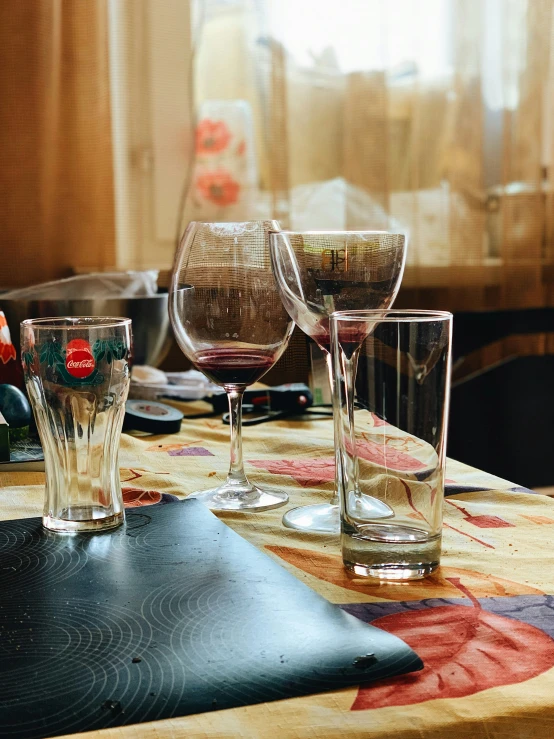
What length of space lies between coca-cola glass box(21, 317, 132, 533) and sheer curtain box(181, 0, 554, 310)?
132 centimetres

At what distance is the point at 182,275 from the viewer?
0.64m

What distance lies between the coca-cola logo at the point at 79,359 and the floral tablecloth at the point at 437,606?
0.14 metres

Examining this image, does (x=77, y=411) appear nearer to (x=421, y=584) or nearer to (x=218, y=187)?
(x=421, y=584)

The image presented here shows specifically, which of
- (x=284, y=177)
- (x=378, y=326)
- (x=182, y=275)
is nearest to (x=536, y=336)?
(x=284, y=177)

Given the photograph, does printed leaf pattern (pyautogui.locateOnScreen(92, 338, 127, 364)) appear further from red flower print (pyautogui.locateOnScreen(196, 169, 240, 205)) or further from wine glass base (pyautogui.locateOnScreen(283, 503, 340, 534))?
red flower print (pyautogui.locateOnScreen(196, 169, 240, 205))

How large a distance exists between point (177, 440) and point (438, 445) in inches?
18.8

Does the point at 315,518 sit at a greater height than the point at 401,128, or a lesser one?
lesser

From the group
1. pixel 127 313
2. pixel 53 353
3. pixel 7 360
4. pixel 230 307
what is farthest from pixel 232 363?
pixel 127 313

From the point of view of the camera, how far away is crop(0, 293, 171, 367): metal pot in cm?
107

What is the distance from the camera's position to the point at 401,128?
1.97 metres

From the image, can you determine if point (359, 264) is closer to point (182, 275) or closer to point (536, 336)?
point (182, 275)

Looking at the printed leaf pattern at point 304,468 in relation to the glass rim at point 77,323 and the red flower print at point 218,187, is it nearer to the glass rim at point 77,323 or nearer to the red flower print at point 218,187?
the glass rim at point 77,323

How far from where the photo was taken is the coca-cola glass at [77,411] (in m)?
0.54

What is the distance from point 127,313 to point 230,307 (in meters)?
0.52
